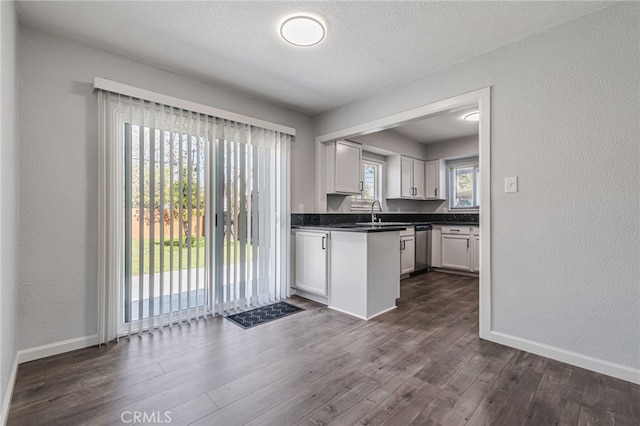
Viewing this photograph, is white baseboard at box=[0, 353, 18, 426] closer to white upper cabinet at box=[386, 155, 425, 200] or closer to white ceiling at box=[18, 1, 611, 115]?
white ceiling at box=[18, 1, 611, 115]

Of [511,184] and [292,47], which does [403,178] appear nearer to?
[511,184]

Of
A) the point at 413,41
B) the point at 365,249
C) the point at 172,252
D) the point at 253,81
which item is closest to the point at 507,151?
the point at 413,41

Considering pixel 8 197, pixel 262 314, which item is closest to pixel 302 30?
pixel 8 197

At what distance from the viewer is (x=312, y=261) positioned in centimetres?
350

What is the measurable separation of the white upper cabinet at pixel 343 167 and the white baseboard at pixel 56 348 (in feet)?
9.87

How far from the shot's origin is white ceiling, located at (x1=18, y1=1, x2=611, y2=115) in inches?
75.6

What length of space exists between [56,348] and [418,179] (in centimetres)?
558

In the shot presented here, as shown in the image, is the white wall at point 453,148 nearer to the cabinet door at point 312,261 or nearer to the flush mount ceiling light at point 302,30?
the cabinet door at point 312,261

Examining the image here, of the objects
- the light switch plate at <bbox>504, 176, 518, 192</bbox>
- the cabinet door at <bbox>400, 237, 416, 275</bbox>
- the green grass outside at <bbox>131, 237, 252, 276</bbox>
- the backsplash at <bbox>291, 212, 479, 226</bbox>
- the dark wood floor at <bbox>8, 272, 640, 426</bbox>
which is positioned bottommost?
the dark wood floor at <bbox>8, 272, 640, 426</bbox>

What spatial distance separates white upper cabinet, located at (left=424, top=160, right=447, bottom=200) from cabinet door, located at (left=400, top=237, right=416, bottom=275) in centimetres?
137

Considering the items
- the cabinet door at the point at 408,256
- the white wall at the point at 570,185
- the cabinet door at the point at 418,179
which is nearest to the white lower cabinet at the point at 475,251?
the cabinet door at the point at 408,256

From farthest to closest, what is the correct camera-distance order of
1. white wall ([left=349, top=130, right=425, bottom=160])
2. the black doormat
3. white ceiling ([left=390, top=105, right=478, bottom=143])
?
white wall ([left=349, top=130, right=425, bottom=160])
white ceiling ([left=390, top=105, right=478, bottom=143])
the black doormat

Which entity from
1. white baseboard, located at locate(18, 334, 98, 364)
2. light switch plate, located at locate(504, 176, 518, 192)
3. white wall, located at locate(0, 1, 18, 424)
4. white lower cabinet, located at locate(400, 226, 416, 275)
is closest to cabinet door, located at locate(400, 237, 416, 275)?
white lower cabinet, located at locate(400, 226, 416, 275)

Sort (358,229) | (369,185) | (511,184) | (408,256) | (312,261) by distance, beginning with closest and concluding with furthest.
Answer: (511,184)
(358,229)
(312,261)
(408,256)
(369,185)
